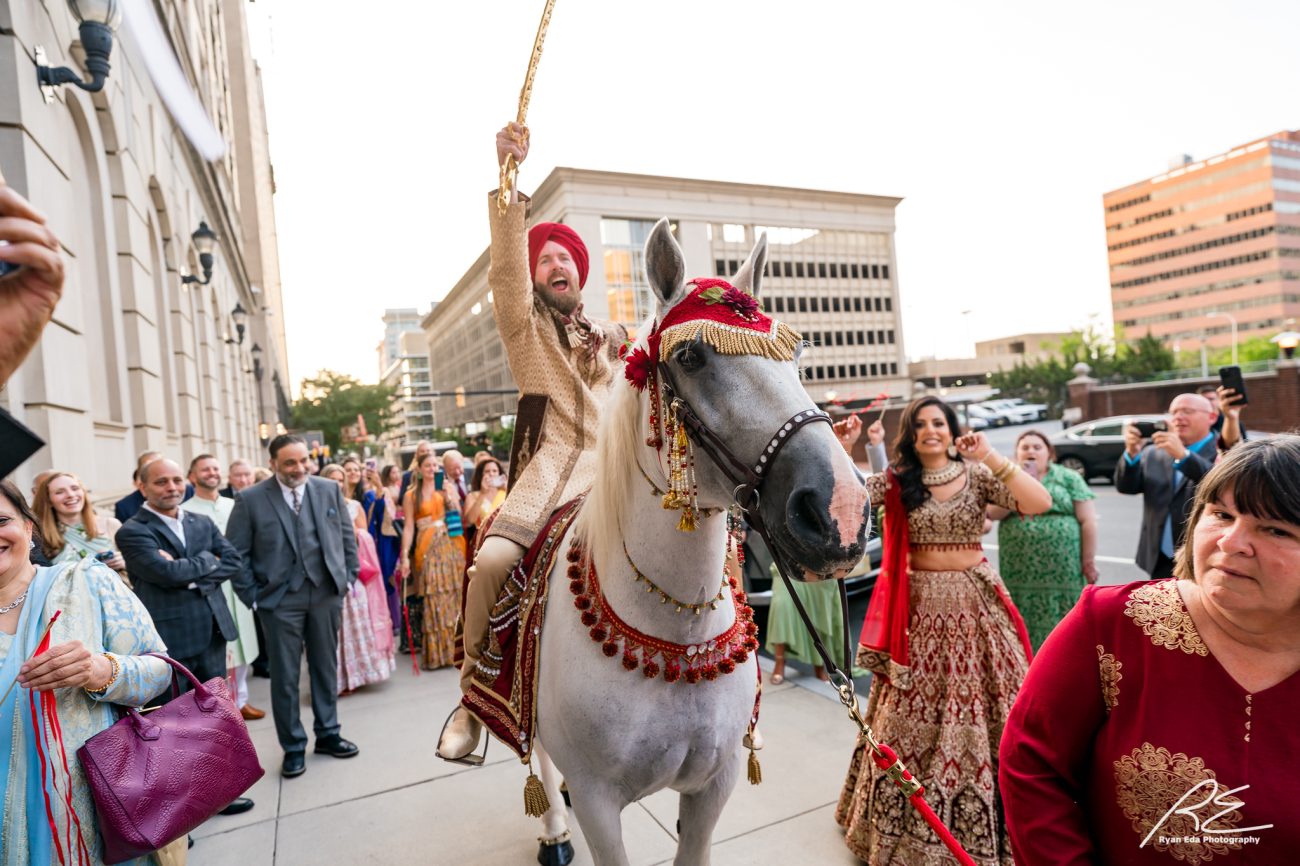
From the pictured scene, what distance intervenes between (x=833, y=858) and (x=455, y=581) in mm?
4919

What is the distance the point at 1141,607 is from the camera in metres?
1.46

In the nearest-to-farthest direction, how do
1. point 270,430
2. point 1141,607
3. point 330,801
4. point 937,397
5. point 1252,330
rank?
1. point 1141,607
2. point 937,397
3. point 330,801
4. point 270,430
5. point 1252,330

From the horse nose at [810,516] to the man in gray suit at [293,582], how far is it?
4453 mm

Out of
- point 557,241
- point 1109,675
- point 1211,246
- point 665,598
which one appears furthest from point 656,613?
point 1211,246

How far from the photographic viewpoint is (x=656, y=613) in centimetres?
206

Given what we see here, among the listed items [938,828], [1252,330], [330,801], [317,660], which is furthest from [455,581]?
[1252,330]


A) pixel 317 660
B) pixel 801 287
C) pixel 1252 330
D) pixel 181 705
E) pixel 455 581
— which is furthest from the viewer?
pixel 1252 330

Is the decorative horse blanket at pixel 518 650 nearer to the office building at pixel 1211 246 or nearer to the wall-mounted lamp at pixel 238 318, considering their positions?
the wall-mounted lamp at pixel 238 318

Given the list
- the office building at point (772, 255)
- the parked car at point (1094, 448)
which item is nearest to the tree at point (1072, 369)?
the office building at point (772, 255)

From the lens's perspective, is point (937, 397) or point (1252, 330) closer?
point (937, 397)

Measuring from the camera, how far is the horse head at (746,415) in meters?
1.47

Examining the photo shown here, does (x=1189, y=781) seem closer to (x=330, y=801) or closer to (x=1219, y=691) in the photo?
(x=1219, y=691)

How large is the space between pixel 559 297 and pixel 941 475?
7.07 ft

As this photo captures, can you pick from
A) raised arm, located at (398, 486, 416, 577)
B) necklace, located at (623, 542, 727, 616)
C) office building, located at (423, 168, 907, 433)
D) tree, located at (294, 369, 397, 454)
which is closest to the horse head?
necklace, located at (623, 542, 727, 616)
